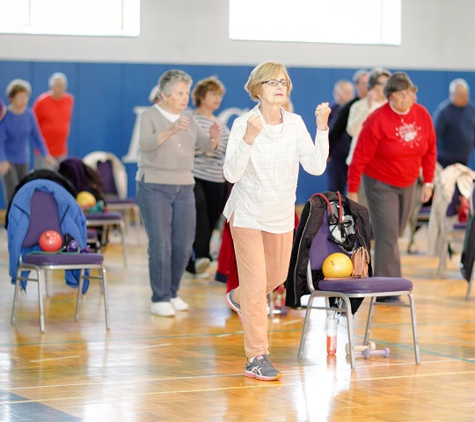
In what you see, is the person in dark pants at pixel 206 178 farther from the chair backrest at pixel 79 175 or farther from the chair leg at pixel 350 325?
the chair leg at pixel 350 325

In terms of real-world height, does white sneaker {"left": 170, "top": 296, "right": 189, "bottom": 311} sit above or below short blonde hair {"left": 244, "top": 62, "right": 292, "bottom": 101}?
below

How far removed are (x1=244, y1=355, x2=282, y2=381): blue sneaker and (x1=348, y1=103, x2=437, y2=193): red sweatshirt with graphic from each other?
2.54 metres

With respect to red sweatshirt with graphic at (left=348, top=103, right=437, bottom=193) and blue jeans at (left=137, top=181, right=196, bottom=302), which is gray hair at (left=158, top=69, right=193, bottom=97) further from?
red sweatshirt with graphic at (left=348, top=103, right=437, bottom=193)

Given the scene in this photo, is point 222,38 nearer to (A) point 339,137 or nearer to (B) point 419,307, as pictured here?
(A) point 339,137

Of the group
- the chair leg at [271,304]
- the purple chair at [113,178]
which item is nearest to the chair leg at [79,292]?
the chair leg at [271,304]

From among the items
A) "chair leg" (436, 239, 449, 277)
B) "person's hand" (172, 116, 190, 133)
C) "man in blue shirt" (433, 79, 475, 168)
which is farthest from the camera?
"man in blue shirt" (433, 79, 475, 168)

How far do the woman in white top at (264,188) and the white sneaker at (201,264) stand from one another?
13.3 feet

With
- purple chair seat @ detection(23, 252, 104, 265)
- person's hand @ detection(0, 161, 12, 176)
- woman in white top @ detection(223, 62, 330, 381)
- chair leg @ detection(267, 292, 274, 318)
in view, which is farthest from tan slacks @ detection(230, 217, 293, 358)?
person's hand @ detection(0, 161, 12, 176)

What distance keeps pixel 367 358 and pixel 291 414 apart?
1.44 metres

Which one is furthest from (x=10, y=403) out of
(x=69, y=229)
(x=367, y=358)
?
(x=69, y=229)

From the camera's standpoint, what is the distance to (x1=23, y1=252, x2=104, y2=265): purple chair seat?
263 inches

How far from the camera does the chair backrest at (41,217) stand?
23.4 ft

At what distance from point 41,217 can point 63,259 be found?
1.93 feet

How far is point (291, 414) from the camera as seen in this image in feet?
15.1
